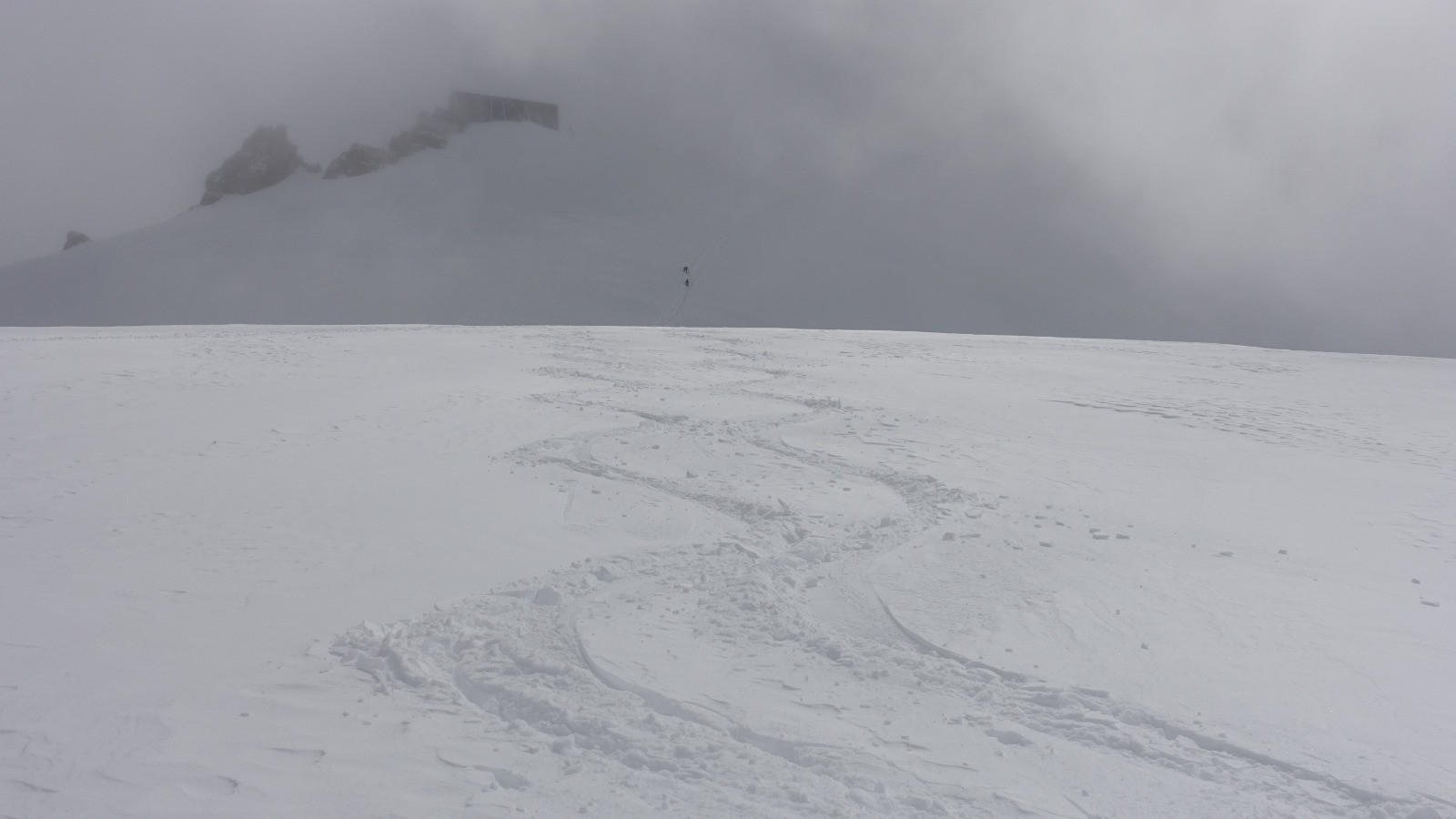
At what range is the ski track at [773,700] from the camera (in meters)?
3.23

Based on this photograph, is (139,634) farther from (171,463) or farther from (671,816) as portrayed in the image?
(171,463)

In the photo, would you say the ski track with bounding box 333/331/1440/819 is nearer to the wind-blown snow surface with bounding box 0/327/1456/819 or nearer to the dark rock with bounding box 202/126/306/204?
the wind-blown snow surface with bounding box 0/327/1456/819

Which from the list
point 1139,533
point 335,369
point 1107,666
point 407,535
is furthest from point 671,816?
point 335,369

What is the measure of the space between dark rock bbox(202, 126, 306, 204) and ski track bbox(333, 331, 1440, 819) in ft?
195

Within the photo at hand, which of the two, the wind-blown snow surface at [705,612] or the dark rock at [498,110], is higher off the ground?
the dark rock at [498,110]

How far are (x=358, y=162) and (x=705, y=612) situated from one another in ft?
191

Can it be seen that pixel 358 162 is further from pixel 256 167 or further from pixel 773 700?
pixel 773 700

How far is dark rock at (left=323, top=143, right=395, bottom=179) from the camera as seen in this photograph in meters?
56.1

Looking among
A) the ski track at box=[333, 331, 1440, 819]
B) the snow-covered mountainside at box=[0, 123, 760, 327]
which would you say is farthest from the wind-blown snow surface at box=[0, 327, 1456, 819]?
the snow-covered mountainside at box=[0, 123, 760, 327]

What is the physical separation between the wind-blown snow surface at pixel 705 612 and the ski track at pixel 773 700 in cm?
2

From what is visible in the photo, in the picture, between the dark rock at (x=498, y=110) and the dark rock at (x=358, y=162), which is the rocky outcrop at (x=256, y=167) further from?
the dark rock at (x=498, y=110)

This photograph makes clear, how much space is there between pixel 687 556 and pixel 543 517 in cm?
124

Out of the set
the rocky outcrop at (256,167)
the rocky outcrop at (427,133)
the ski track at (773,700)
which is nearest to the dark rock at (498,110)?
the rocky outcrop at (427,133)

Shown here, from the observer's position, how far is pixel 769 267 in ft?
152
